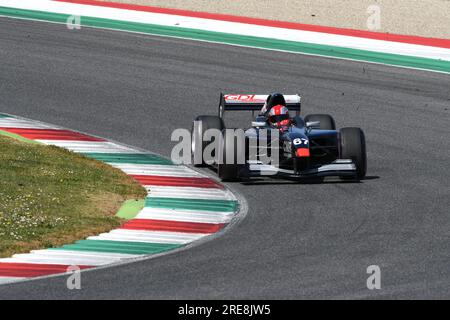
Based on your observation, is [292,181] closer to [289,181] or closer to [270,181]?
[289,181]

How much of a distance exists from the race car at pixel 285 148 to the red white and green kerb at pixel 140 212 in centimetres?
49

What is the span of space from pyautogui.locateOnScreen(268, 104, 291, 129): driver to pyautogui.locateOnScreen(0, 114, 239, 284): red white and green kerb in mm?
1388

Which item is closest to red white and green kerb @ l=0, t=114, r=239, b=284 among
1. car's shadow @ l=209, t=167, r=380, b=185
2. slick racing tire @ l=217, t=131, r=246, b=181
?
slick racing tire @ l=217, t=131, r=246, b=181

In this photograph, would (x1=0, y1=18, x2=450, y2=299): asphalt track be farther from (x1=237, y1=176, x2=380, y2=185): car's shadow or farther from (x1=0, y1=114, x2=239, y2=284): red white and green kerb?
(x1=0, y1=114, x2=239, y2=284): red white and green kerb

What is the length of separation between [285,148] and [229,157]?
37.0 inches

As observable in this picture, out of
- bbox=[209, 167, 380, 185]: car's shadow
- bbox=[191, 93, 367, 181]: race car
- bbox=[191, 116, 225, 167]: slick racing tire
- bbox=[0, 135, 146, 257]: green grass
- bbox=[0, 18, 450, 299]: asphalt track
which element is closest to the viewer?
bbox=[0, 18, 450, 299]: asphalt track

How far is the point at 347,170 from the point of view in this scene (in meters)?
18.3

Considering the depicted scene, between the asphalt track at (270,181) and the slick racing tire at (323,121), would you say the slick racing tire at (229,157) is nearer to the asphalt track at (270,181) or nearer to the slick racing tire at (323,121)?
the asphalt track at (270,181)

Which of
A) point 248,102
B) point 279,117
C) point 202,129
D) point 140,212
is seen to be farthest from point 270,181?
point 140,212

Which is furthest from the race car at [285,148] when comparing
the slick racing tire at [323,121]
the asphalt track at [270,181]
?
the slick racing tire at [323,121]

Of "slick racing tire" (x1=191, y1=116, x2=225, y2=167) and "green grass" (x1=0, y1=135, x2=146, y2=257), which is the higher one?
"slick racing tire" (x1=191, y1=116, x2=225, y2=167)

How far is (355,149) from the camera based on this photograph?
60.9ft

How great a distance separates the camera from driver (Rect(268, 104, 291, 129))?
63.1 feet

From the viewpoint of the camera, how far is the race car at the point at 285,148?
59.9ft
